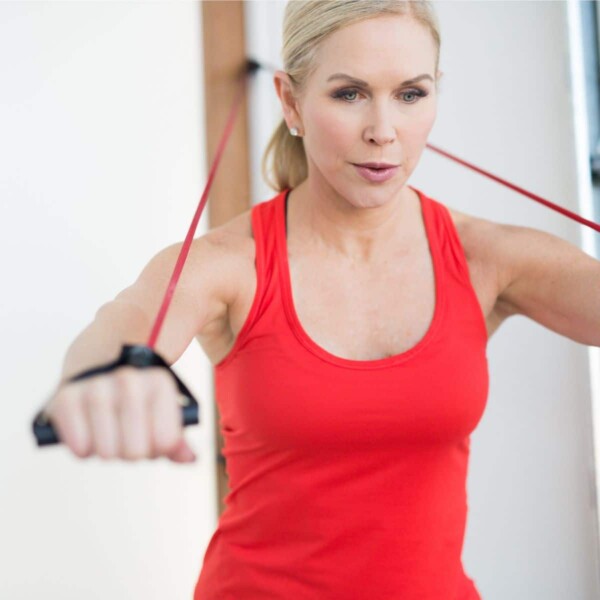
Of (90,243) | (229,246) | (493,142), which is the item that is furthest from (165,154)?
(229,246)

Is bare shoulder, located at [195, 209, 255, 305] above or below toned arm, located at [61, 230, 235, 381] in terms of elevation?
above

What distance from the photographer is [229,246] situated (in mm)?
1220

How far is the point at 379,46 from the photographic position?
1.13 m

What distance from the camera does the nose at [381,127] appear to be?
113cm

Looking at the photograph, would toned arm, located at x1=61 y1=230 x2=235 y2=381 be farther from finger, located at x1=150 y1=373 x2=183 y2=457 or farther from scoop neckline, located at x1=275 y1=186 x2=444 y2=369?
finger, located at x1=150 y1=373 x2=183 y2=457

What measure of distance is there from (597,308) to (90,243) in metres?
1.17

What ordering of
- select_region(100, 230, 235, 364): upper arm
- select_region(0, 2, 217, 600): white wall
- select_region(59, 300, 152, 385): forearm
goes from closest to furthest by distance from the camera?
select_region(59, 300, 152, 385): forearm < select_region(100, 230, 235, 364): upper arm < select_region(0, 2, 217, 600): white wall

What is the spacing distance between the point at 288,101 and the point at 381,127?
214 mm

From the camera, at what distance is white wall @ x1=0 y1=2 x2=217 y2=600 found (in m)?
1.74

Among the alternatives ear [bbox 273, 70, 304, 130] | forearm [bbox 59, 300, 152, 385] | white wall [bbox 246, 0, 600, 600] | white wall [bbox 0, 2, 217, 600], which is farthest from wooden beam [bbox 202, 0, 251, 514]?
forearm [bbox 59, 300, 152, 385]

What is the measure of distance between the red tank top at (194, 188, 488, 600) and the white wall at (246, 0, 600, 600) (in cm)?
66

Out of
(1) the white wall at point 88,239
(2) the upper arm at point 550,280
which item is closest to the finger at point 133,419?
(2) the upper arm at point 550,280

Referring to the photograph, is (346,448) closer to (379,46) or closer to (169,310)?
(169,310)

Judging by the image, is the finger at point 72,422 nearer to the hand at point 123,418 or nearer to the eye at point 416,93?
the hand at point 123,418
